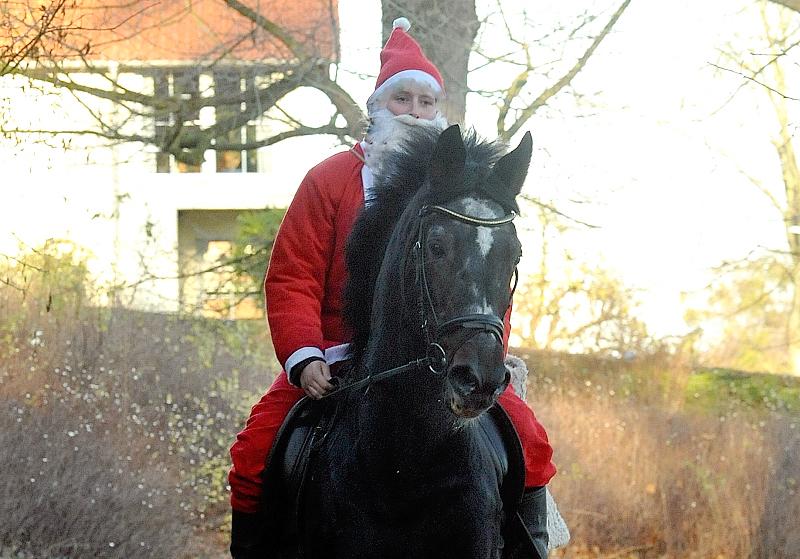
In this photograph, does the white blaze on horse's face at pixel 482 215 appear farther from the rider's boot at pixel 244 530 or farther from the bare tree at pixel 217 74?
the bare tree at pixel 217 74

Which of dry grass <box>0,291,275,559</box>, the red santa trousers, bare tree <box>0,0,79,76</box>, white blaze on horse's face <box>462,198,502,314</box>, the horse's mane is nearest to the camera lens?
white blaze on horse's face <box>462,198,502,314</box>

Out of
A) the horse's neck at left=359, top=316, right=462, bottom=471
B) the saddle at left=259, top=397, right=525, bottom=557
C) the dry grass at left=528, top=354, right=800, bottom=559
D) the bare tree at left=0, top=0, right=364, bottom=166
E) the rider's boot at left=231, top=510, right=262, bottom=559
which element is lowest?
the dry grass at left=528, top=354, right=800, bottom=559

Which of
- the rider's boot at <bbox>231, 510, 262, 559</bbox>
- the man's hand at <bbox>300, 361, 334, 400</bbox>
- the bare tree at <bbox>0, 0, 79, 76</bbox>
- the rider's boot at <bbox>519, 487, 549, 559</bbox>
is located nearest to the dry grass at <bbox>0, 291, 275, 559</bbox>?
the bare tree at <bbox>0, 0, 79, 76</bbox>

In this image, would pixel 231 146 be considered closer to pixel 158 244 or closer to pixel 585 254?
pixel 158 244

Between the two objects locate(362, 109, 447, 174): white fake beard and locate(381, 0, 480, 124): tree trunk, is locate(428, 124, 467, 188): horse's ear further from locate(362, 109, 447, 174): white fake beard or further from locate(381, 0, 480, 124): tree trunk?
locate(381, 0, 480, 124): tree trunk

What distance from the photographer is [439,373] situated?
315 cm

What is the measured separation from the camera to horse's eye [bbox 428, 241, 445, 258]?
3197 millimetres

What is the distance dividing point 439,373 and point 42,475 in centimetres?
504

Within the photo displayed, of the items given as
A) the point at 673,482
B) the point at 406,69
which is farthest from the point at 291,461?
the point at 673,482

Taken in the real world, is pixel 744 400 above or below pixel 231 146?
below

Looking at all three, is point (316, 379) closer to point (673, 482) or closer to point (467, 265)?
point (467, 265)

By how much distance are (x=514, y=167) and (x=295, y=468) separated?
4.43 feet

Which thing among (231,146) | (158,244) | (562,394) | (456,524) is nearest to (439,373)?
(456,524)

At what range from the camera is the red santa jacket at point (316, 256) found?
4.03m
